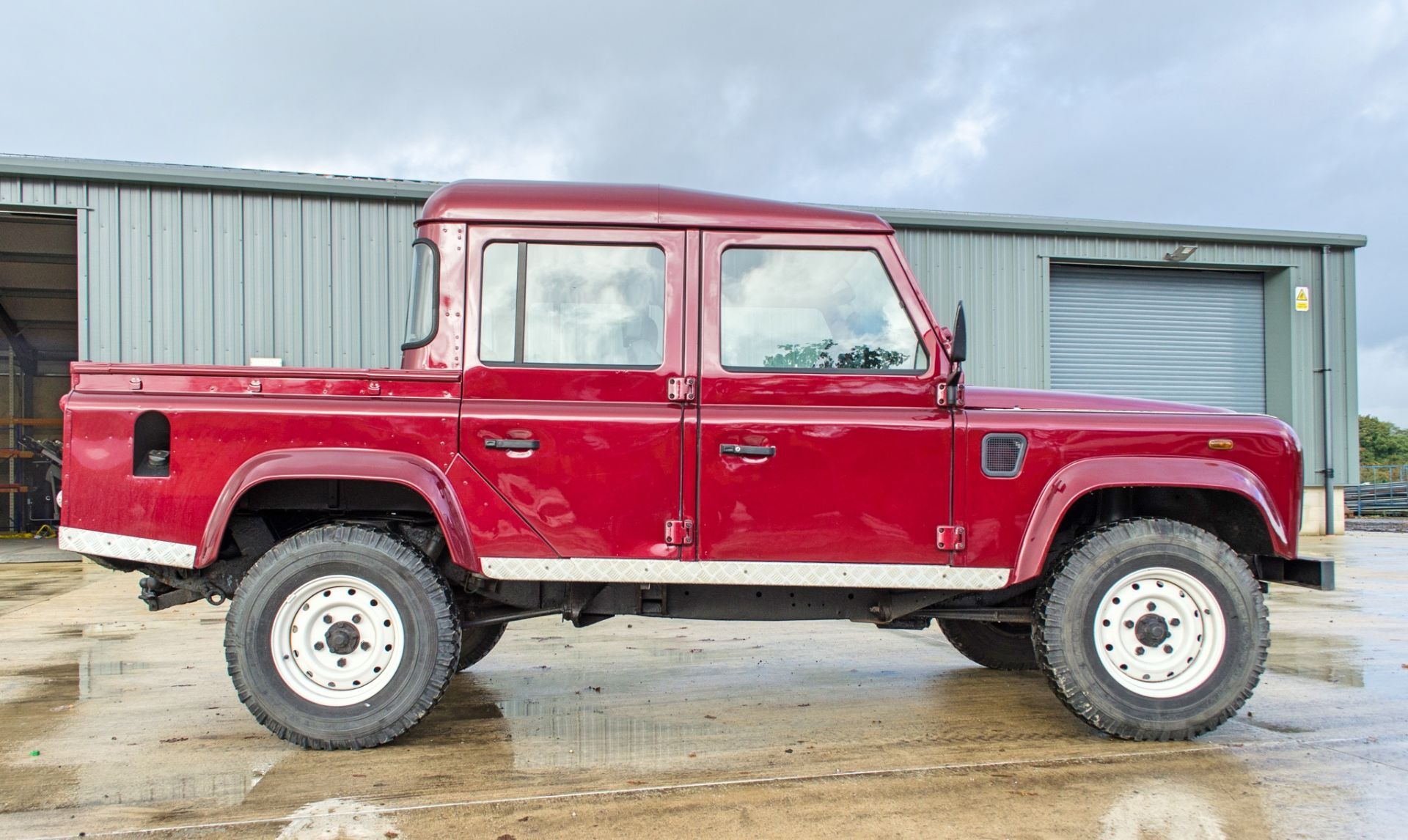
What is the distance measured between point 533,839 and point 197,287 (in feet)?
35.0

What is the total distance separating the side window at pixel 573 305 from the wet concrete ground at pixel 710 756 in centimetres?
170

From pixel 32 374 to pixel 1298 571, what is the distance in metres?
21.2

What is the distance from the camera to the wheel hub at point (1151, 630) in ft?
12.5

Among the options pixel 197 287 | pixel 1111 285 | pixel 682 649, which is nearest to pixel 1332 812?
pixel 682 649

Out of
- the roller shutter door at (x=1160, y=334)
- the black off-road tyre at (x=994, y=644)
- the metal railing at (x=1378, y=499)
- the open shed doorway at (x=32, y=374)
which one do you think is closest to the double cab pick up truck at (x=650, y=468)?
the black off-road tyre at (x=994, y=644)

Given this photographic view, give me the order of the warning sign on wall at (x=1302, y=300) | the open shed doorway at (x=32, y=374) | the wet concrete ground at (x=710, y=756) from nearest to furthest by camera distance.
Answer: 1. the wet concrete ground at (x=710, y=756)
2. the warning sign on wall at (x=1302, y=300)
3. the open shed doorway at (x=32, y=374)

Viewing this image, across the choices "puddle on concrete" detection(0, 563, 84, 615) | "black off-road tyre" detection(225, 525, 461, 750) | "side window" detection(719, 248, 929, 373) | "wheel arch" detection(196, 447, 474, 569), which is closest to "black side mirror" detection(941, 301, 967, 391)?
"side window" detection(719, 248, 929, 373)

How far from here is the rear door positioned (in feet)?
12.3

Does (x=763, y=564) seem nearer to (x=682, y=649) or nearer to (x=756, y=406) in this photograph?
(x=756, y=406)

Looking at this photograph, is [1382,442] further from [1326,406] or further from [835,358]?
[835,358]

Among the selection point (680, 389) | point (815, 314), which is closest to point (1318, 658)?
point (815, 314)

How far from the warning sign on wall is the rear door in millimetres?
15323

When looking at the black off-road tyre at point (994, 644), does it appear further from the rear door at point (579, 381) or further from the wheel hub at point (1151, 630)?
the rear door at point (579, 381)

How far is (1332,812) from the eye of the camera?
307cm
